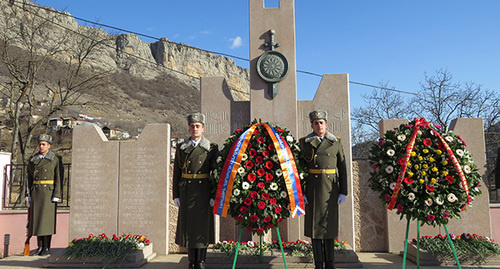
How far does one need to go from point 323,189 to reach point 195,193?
156 centimetres

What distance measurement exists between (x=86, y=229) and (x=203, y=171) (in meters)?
3.07

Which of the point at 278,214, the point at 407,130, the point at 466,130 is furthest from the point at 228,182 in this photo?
the point at 466,130

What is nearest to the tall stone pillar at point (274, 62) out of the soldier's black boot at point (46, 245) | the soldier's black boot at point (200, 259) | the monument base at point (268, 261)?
the monument base at point (268, 261)

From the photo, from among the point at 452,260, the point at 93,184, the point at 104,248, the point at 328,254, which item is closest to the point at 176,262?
the point at 104,248

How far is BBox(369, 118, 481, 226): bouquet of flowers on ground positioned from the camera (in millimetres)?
4027

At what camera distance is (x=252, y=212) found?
13.2 feet

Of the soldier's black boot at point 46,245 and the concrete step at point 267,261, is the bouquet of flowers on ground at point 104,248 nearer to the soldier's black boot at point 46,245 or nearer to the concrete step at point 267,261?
the soldier's black boot at point 46,245

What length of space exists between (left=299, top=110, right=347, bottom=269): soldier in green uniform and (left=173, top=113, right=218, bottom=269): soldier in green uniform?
121 cm

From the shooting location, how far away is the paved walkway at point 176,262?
16.6ft

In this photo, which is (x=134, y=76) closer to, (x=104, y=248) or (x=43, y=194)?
(x=43, y=194)

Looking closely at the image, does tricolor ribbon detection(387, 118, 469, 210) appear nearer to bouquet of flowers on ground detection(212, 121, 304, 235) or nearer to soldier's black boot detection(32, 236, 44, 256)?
bouquet of flowers on ground detection(212, 121, 304, 235)

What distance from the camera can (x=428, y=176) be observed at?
13.4 feet

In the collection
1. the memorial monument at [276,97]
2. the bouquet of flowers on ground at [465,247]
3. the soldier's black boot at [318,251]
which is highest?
the memorial monument at [276,97]

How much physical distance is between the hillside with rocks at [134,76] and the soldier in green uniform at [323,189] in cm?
1485
